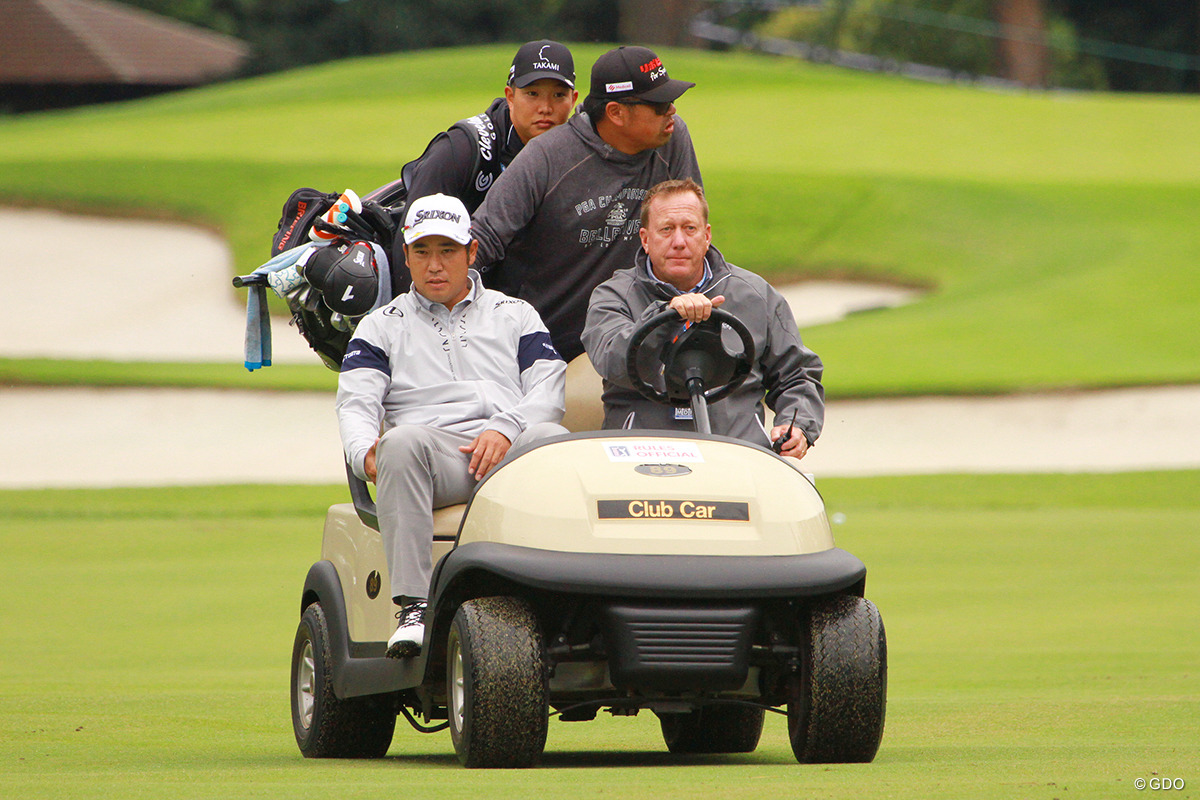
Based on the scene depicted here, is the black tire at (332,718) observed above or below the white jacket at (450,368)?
below

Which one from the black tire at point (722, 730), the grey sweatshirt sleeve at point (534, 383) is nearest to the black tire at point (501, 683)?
the grey sweatshirt sleeve at point (534, 383)

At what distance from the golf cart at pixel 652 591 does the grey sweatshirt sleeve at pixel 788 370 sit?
28 centimetres

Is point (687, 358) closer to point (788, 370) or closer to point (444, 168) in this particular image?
point (788, 370)

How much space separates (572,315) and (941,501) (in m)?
9.12

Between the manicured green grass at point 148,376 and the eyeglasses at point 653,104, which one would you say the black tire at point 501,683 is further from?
the manicured green grass at point 148,376

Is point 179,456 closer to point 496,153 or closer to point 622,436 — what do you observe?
point 496,153

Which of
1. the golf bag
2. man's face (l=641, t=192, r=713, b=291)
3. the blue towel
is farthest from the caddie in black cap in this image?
man's face (l=641, t=192, r=713, b=291)

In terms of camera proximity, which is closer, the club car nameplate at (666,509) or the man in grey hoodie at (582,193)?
the club car nameplate at (666,509)

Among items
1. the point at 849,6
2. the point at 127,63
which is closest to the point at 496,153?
the point at 127,63

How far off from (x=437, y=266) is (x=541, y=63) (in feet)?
3.70

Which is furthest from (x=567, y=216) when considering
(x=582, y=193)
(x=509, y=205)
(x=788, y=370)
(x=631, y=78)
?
(x=788, y=370)

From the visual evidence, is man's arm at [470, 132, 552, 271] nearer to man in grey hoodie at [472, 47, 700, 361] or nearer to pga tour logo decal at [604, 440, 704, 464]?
man in grey hoodie at [472, 47, 700, 361]

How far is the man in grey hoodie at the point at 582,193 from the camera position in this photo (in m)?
5.54

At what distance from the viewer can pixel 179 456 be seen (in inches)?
692
